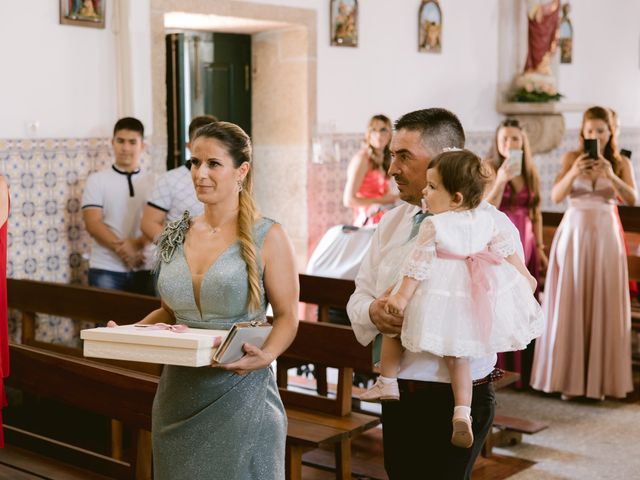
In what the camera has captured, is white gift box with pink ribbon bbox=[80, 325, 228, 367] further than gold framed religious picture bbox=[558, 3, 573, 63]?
No

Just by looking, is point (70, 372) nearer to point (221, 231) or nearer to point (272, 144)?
point (221, 231)

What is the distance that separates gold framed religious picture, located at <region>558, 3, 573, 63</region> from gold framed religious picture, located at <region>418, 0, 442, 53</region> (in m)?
2.49

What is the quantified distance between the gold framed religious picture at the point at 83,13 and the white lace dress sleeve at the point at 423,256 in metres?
4.52

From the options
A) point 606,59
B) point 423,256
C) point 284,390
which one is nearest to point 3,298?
point 284,390

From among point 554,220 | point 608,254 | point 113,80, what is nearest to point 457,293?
point 608,254

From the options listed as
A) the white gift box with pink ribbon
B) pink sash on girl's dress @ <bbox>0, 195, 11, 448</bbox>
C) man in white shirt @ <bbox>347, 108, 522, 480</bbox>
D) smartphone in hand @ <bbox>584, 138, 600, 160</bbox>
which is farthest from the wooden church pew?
smartphone in hand @ <bbox>584, 138, 600, 160</bbox>

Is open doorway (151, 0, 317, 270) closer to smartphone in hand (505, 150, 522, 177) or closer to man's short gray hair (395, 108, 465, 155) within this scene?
smartphone in hand (505, 150, 522, 177)

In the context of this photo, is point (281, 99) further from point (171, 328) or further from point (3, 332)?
point (171, 328)

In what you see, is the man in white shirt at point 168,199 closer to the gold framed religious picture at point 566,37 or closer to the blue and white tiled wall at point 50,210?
the blue and white tiled wall at point 50,210

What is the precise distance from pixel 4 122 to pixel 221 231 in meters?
3.66

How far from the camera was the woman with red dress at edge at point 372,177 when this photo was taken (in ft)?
26.0

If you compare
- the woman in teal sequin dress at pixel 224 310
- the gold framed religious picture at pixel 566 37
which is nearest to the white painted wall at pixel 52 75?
the woman in teal sequin dress at pixel 224 310

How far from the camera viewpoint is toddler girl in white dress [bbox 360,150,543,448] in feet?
8.80

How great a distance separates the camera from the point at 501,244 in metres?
2.79
